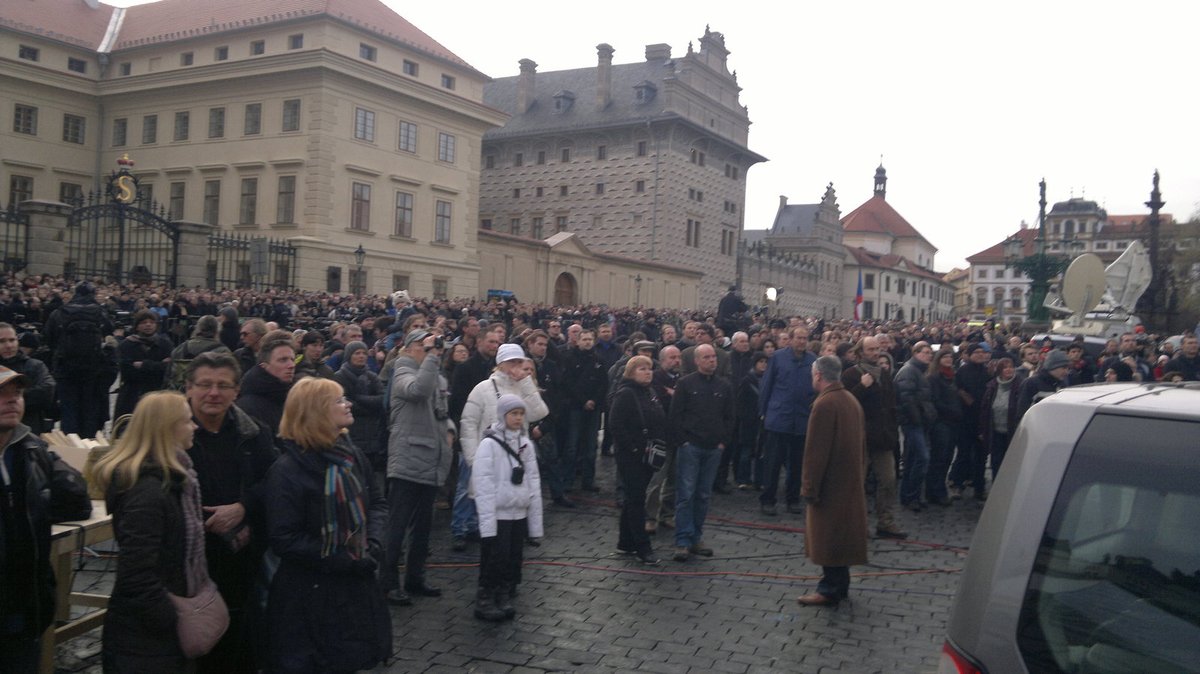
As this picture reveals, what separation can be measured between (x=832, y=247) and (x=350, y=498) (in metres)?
94.4

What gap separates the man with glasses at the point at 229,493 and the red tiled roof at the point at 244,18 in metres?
37.4

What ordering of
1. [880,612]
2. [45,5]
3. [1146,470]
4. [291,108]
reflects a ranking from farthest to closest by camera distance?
[45,5]
[291,108]
[880,612]
[1146,470]

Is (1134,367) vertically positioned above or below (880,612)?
above

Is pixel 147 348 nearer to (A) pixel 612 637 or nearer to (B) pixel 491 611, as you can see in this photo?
(B) pixel 491 611

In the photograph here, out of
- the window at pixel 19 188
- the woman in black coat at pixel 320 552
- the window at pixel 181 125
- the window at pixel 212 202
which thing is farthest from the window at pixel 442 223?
the woman in black coat at pixel 320 552

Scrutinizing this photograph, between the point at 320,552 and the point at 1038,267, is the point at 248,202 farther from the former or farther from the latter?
the point at 320,552

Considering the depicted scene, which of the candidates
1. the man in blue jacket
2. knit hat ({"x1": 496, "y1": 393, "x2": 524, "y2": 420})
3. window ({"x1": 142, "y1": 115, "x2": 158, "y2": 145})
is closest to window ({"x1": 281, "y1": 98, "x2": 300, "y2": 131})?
window ({"x1": 142, "y1": 115, "x2": 158, "y2": 145})

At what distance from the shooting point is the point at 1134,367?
12.8 m

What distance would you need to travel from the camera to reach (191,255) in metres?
26.3

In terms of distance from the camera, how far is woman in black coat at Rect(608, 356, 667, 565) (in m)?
8.28

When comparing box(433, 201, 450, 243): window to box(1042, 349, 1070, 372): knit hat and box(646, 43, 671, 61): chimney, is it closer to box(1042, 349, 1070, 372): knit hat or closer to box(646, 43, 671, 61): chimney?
box(646, 43, 671, 61): chimney

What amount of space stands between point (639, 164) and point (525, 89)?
12.6m

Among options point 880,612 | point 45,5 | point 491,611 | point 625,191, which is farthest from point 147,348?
point 625,191

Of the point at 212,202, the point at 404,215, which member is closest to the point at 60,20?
the point at 212,202
